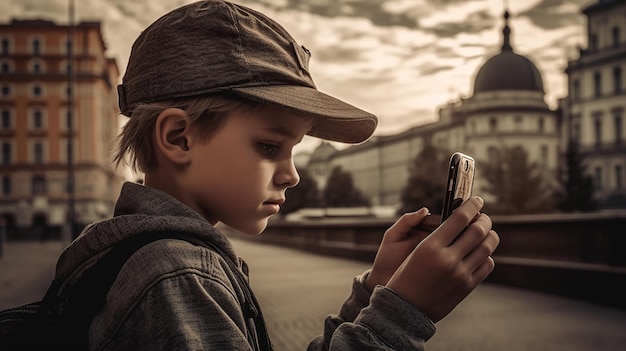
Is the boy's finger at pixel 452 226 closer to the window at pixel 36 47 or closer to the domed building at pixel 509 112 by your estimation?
the window at pixel 36 47

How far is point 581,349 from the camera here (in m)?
5.49

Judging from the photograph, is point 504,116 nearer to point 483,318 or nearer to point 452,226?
point 483,318

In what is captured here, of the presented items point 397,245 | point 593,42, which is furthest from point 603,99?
point 397,245

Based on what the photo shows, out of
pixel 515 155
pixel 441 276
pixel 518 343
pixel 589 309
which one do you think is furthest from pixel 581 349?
pixel 515 155

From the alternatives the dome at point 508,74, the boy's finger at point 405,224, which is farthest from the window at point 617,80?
the boy's finger at point 405,224

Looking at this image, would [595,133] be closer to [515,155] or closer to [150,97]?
[515,155]

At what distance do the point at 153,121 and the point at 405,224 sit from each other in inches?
24.3

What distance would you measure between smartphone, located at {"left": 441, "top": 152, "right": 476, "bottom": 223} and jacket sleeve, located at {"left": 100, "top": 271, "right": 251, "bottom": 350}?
1.60 feet

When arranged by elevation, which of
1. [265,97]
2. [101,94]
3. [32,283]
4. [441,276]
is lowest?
[32,283]

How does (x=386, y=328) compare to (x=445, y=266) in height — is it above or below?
below

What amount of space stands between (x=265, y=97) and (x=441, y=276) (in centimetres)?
48

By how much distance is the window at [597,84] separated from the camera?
2894 inches

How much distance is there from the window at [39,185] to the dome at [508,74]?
52511 millimetres

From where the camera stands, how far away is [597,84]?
243 ft
